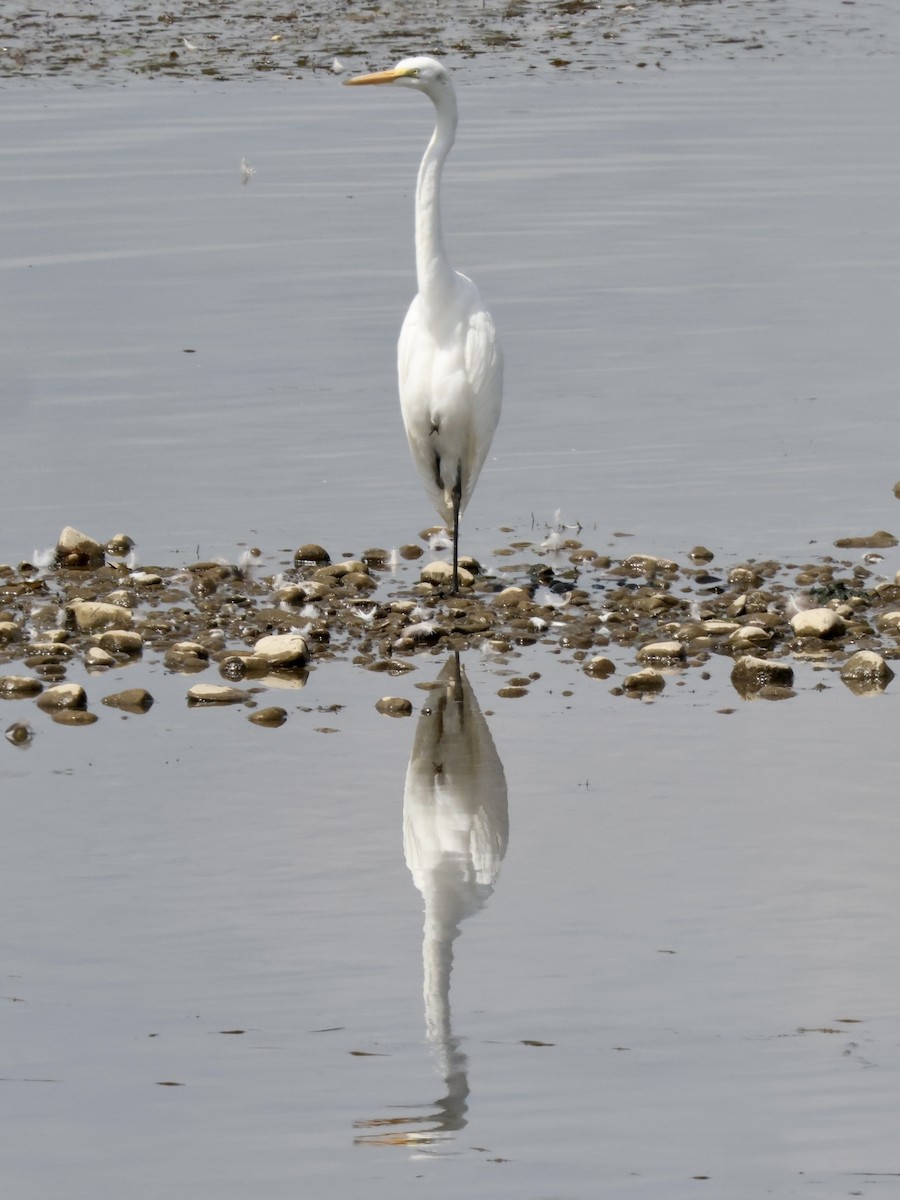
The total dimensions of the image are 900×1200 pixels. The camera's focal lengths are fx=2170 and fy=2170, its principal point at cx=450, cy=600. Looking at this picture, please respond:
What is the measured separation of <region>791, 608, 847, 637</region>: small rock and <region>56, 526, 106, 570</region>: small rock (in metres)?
3.08

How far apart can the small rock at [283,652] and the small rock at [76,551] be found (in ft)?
4.83

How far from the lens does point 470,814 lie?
668cm

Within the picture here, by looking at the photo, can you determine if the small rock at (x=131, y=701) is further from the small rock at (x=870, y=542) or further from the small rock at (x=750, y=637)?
the small rock at (x=870, y=542)

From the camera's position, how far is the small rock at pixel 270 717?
24.8 ft

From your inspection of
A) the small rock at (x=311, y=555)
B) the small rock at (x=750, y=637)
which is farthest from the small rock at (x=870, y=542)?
the small rock at (x=311, y=555)

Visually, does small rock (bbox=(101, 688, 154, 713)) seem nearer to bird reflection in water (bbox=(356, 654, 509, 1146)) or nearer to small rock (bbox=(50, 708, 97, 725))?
small rock (bbox=(50, 708, 97, 725))

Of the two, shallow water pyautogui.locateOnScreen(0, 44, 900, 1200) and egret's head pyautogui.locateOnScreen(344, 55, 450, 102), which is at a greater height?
egret's head pyautogui.locateOnScreen(344, 55, 450, 102)

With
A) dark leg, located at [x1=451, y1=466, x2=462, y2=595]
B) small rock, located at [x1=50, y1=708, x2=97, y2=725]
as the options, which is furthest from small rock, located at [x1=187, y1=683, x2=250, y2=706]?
dark leg, located at [x1=451, y1=466, x2=462, y2=595]

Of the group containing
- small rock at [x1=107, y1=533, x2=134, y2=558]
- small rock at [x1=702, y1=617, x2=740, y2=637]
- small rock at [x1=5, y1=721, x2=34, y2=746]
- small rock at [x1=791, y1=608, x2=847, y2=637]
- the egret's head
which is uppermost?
the egret's head

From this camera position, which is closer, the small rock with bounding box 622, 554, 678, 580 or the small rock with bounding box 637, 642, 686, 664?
the small rock with bounding box 637, 642, 686, 664

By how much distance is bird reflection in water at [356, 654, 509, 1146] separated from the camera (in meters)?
4.92

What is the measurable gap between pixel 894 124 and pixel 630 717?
13.3 m

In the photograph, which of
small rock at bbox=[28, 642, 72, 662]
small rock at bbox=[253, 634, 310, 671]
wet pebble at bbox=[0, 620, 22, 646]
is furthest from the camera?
wet pebble at bbox=[0, 620, 22, 646]

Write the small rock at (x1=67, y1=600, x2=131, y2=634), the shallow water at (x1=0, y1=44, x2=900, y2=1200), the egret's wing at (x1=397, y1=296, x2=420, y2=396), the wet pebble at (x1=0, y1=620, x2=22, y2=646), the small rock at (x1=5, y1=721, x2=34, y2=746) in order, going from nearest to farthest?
the shallow water at (x1=0, y1=44, x2=900, y2=1200) < the small rock at (x1=5, y1=721, x2=34, y2=746) < the wet pebble at (x1=0, y1=620, x2=22, y2=646) < the small rock at (x1=67, y1=600, x2=131, y2=634) < the egret's wing at (x1=397, y1=296, x2=420, y2=396)
